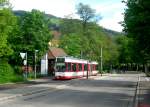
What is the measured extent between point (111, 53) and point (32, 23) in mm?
69015

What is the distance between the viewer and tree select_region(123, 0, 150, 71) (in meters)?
31.6

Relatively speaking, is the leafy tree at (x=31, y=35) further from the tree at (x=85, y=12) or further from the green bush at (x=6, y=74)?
the tree at (x=85, y=12)

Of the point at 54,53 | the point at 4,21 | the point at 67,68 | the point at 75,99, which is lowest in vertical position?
the point at 75,99

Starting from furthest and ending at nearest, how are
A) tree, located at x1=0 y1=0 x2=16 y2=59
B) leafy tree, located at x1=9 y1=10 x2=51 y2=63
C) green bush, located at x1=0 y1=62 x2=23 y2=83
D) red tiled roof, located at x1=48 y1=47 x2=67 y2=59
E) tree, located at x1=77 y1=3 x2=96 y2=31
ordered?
1. tree, located at x1=77 y1=3 x2=96 y2=31
2. red tiled roof, located at x1=48 y1=47 x2=67 y2=59
3. leafy tree, located at x1=9 y1=10 x2=51 y2=63
4. green bush, located at x1=0 y1=62 x2=23 y2=83
5. tree, located at x1=0 y1=0 x2=16 y2=59

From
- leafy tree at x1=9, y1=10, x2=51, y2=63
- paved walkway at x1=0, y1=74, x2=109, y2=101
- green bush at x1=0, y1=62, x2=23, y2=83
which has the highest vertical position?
leafy tree at x1=9, y1=10, x2=51, y2=63

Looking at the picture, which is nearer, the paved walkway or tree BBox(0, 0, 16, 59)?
the paved walkway

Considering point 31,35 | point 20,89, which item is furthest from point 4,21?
point 31,35

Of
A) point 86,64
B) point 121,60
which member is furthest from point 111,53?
point 86,64

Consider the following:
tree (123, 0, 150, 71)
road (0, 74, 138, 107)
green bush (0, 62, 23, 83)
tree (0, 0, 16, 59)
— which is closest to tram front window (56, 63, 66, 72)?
green bush (0, 62, 23, 83)

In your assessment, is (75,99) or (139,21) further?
(139,21)

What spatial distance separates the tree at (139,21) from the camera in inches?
1243

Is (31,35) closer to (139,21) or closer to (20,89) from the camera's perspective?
(20,89)

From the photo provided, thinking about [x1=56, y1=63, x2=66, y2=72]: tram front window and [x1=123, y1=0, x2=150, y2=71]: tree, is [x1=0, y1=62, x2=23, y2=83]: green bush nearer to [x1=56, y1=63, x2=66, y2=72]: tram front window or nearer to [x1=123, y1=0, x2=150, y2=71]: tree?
[x1=56, y1=63, x2=66, y2=72]: tram front window

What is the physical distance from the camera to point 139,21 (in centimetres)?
3316
